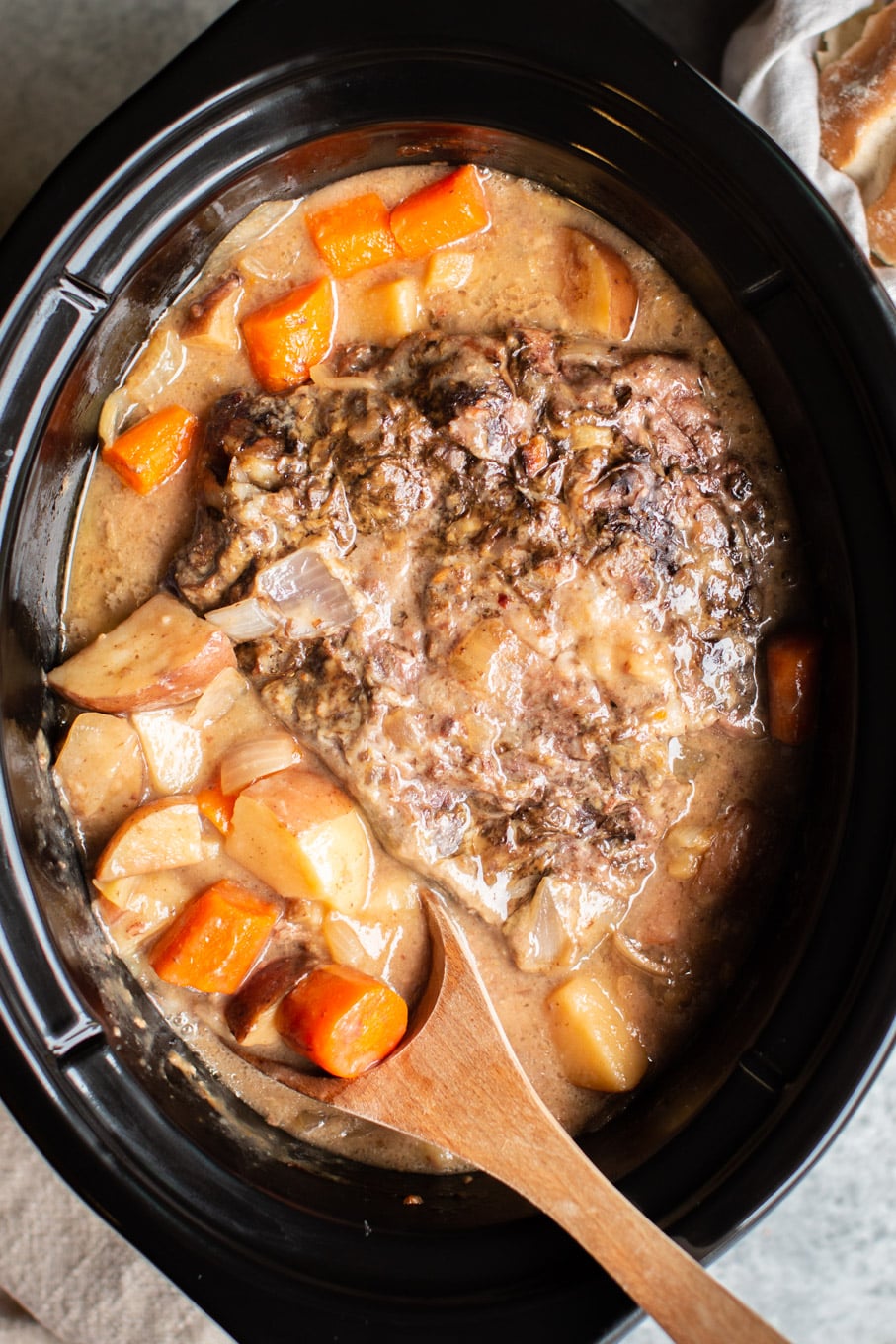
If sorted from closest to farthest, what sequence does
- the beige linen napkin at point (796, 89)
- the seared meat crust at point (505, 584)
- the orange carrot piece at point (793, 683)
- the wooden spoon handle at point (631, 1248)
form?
the wooden spoon handle at point (631, 1248)
the seared meat crust at point (505, 584)
the orange carrot piece at point (793, 683)
the beige linen napkin at point (796, 89)

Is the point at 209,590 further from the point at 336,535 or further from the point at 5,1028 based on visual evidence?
the point at 5,1028

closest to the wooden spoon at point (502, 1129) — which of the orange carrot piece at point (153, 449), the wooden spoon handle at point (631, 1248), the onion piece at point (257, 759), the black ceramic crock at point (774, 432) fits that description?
the wooden spoon handle at point (631, 1248)

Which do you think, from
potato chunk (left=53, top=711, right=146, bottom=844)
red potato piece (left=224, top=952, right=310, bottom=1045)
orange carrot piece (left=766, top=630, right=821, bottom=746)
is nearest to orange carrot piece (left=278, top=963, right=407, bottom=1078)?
red potato piece (left=224, top=952, right=310, bottom=1045)

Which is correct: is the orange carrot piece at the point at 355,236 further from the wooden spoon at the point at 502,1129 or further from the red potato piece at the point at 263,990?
the red potato piece at the point at 263,990

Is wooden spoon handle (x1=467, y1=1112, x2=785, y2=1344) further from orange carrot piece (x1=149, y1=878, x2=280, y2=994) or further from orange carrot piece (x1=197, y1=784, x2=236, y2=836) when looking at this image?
orange carrot piece (x1=197, y1=784, x2=236, y2=836)

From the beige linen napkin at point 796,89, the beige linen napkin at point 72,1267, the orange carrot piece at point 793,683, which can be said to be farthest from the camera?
the beige linen napkin at point 72,1267

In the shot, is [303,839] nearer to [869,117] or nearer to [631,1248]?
[631,1248]

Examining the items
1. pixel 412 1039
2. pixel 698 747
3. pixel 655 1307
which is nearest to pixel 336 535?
pixel 698 747
